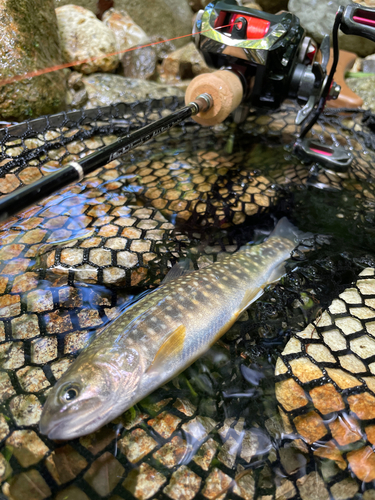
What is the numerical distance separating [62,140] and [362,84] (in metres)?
4.49

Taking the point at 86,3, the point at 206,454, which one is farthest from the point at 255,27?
the point at 86,3

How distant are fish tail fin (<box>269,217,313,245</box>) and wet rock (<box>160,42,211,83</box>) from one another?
414cm

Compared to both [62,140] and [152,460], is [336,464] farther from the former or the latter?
[62,140]

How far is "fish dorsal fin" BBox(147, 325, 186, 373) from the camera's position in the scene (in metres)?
1.53

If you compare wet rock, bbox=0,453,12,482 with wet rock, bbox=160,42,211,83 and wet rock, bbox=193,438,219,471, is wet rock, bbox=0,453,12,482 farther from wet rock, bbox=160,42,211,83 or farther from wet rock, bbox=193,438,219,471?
wet rock, bbox=160,42,211,83

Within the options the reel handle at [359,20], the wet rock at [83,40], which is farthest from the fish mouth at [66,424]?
the wet rock at [83,40]

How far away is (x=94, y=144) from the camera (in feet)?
10.3

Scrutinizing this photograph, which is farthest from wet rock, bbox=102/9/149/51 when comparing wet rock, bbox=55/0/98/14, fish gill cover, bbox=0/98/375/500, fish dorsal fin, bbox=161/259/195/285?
fish dorsal fin, bbox=161/259/195/285

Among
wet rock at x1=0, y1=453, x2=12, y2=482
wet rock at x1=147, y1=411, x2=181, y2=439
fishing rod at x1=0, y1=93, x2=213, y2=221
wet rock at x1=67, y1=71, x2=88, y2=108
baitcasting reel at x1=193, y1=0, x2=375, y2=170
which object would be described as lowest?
wet rock at x1=0, y1=453, x2=12, y2=482

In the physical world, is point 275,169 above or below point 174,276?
above

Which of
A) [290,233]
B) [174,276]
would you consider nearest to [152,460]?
[174,276]

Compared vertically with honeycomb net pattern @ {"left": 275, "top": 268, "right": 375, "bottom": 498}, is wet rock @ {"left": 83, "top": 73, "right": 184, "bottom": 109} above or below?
above

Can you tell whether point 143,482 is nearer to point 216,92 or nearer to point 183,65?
point 216,92

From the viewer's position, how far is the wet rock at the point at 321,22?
18.7 feet
